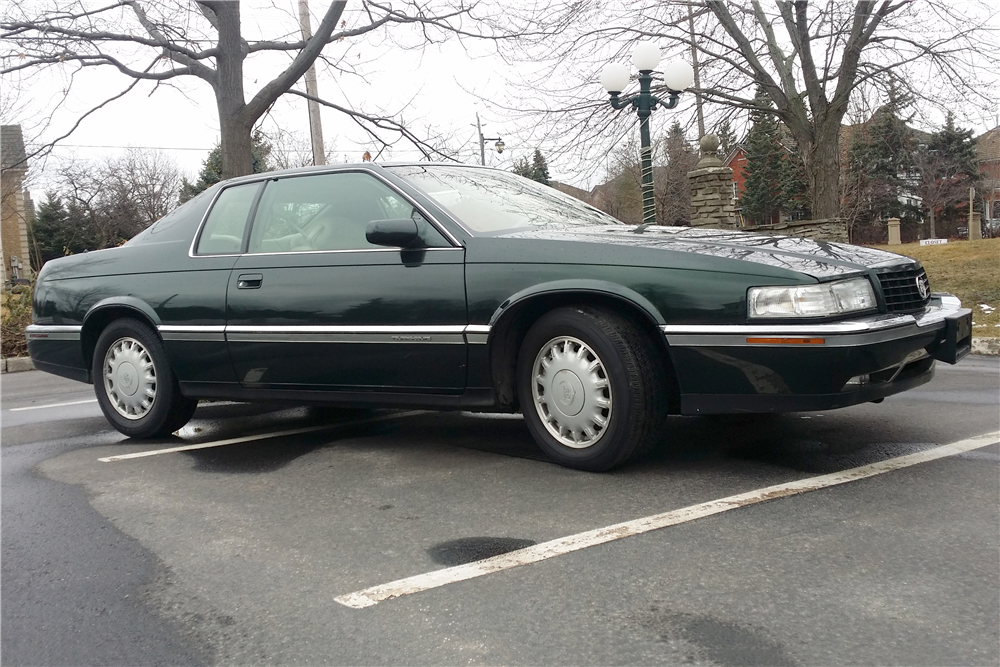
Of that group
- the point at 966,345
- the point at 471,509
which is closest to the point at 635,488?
the point at 471,509

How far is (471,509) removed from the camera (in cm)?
353

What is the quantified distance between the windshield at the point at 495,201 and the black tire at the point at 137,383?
1.84m

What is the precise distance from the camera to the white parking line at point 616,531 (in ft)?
8.92

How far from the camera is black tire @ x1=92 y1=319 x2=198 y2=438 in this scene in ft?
17.0

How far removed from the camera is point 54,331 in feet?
18.7

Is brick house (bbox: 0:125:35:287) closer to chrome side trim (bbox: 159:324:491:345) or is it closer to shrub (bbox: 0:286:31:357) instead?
shrub (bbox: 0:286:31:357)

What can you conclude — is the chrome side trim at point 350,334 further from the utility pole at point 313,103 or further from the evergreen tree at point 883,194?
the evergreen tree at point 883,194

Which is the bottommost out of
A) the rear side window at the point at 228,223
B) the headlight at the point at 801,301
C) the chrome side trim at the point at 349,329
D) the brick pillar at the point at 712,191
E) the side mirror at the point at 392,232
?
the chrome side trim at the point at 349,329

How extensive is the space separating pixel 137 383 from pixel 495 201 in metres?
2.44

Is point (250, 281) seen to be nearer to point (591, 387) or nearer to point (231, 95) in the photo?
point (591, 387)

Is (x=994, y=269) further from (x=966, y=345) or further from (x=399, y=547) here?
(x=399, y=547)

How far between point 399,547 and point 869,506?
1738 millimetres

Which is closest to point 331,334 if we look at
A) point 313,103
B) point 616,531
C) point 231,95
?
point 616,531

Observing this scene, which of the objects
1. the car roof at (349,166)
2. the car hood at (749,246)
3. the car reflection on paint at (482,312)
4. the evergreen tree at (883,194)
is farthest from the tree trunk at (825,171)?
the evergreen tree at (883,194)
